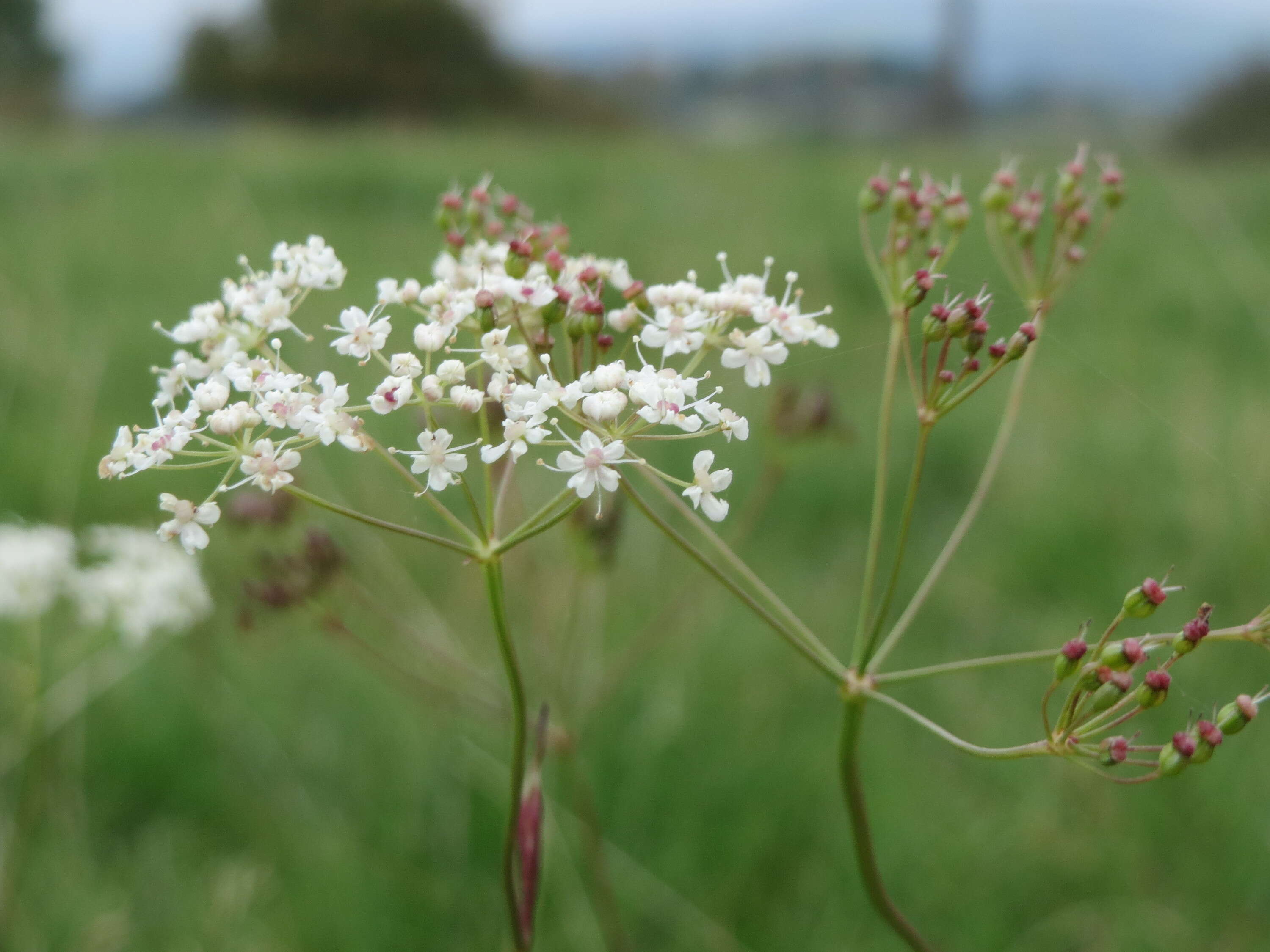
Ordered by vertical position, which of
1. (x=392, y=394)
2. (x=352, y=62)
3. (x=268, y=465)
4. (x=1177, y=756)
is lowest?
(x=1177, y=756)

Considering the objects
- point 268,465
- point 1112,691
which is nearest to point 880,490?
point 1112,691

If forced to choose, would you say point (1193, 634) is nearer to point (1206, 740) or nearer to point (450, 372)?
point (1206, 740)

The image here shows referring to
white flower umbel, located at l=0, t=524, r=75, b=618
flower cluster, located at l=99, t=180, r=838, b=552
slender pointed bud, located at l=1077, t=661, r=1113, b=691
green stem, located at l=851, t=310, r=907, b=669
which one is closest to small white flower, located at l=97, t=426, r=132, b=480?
flower cluster, located at l=99, t=180, r=838, b=552

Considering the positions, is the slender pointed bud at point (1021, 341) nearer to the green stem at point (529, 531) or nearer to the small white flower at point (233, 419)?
the green stem at point (529, 531)

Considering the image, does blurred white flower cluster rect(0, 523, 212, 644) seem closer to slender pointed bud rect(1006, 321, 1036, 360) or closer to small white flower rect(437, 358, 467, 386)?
small white flower rect(437, 358, 467, 386)

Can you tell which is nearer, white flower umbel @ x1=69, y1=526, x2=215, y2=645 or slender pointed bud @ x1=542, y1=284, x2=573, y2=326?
slender pointed bud @ x1=542, y1=284, x2=573, y2=326

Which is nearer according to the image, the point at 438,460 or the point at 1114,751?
the point at 1114,751
